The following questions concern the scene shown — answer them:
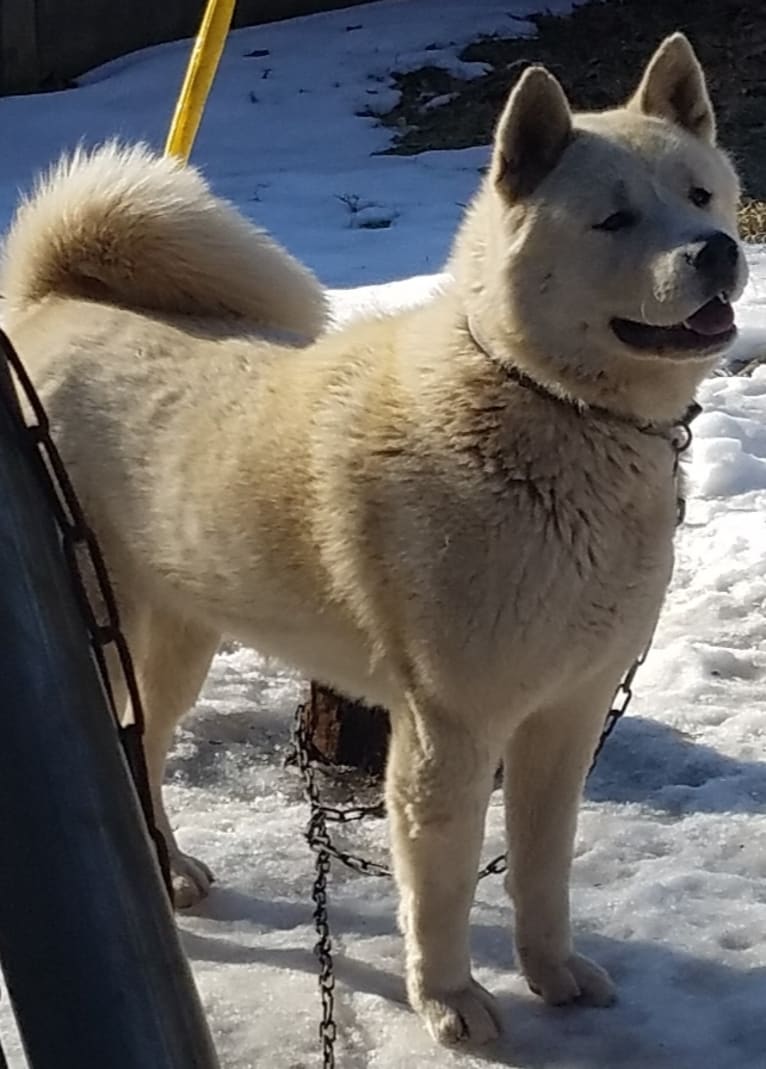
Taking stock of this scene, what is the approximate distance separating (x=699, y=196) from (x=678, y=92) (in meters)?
0.25

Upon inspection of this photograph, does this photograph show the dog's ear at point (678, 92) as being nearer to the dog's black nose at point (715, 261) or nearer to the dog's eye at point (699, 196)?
the dog's eye at point (699, 196)

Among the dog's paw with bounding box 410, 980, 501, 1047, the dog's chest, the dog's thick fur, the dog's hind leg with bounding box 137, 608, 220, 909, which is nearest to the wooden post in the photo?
the dog's hind leg with bounding box 137, 608, 220, 909

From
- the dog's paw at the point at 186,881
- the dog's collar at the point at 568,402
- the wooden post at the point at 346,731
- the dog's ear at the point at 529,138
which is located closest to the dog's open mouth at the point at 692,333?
the dog's collar at the point at 568,402

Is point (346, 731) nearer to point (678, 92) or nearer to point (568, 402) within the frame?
point (568, 402)

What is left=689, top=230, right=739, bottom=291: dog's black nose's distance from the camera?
223 centimetres

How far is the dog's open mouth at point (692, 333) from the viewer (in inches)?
89.7

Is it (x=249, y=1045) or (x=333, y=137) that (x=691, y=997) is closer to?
(x=249, y=1045)

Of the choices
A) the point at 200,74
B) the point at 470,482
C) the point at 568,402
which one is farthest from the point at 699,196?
the point at 200,74

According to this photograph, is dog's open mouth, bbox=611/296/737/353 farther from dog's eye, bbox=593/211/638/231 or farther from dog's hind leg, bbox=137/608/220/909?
dog's hind leg, bbox=137/608/220/909

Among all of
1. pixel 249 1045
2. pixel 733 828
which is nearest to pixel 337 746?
pixel 733 828

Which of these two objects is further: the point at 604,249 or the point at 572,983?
the point at 572,983

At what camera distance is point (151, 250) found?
3.03m

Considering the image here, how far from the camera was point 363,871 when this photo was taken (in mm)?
3084

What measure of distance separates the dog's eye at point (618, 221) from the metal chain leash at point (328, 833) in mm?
318
